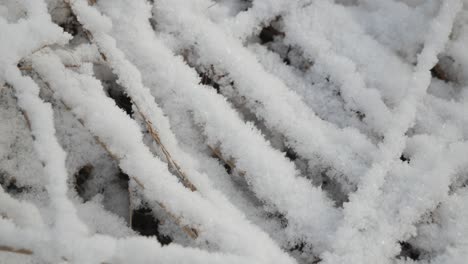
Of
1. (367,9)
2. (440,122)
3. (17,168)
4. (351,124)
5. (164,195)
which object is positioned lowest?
(17,168)

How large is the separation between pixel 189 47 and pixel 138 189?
419mm

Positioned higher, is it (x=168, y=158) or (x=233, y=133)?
(x=233, y=133)

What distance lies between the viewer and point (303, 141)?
104 centimetres

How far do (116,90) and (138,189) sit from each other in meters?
0.31

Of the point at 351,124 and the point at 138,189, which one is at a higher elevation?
the point at 351,124

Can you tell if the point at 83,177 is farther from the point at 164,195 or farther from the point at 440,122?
the point at 440,122

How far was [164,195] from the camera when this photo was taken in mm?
888

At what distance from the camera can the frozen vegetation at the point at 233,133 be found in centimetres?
87

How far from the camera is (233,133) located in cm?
100

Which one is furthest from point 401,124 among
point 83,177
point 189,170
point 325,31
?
point 83,177

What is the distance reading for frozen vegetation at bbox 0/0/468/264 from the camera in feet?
2.84

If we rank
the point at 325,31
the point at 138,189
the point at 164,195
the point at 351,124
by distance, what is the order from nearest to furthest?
the point at 164,195 → the point at 138,189 → the point at 351,124 → the point at 325,31

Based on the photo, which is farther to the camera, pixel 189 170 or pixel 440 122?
pixel 440 122

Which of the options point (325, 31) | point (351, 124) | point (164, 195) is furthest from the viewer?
point (325, 31)
